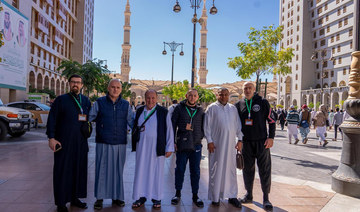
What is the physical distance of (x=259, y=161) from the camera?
14.2ft

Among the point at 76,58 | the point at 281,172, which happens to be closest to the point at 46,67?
the point at 76,58

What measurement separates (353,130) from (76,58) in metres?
46.4

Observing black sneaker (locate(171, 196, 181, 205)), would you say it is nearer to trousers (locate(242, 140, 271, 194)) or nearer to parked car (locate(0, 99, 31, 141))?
trousers (locate(242, 140, 271, 194))

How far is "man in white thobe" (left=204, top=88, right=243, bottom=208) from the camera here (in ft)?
13.7

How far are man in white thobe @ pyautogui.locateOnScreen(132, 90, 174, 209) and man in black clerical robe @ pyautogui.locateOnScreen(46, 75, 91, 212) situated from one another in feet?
2.58

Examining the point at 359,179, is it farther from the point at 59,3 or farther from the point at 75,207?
the point at 59,3

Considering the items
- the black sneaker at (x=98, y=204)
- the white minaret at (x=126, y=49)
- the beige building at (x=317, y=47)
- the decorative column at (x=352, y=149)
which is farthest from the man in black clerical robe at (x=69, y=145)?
the white minaret at (x=126, y=49)

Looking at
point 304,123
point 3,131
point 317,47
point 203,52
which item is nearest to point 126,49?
point 203,52

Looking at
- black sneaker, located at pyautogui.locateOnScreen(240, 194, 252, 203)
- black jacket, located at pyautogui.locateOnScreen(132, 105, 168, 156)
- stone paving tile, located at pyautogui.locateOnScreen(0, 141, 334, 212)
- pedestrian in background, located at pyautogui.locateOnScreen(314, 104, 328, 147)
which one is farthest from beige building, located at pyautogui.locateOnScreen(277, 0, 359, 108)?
black jacket, located at pyautogui.locateOnScreen(132, 105, 168, 156)

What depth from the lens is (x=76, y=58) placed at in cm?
4562

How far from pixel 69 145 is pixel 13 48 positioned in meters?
17.7

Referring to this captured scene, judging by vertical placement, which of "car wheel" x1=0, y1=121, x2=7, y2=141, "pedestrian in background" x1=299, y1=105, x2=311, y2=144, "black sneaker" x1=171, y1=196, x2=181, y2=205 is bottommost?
"black sneaker" x1=171, y1=196, x2=181, y2=205

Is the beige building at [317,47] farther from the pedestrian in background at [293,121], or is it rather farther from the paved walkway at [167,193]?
the paved walkway at [167,193]

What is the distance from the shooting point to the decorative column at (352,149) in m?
4.76
